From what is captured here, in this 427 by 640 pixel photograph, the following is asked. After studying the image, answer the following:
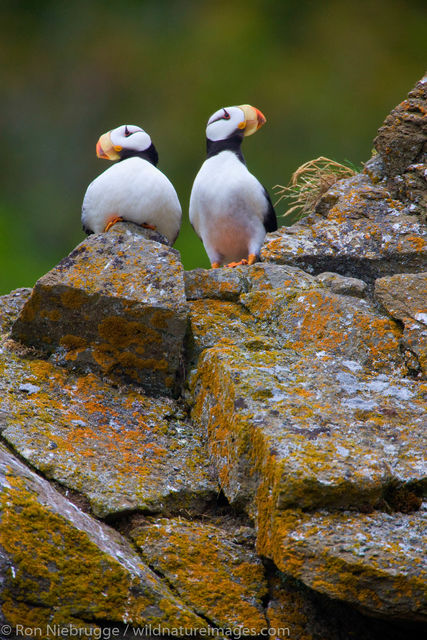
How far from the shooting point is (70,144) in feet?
51.3

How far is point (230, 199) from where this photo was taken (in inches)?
228

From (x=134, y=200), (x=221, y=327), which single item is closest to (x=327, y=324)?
(x=221, y=327)

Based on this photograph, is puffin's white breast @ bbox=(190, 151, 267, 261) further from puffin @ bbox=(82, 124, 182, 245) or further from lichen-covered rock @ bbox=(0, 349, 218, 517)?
lichen-covered rock @ bbox=(0, 349, 218, 517)

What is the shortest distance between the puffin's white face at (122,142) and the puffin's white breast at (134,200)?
0.31 meters

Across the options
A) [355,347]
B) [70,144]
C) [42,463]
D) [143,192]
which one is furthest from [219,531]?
[70,144]

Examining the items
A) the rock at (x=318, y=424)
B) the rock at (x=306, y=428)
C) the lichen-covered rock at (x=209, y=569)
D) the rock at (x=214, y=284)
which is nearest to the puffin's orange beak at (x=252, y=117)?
the rock at (x=214, y=284)

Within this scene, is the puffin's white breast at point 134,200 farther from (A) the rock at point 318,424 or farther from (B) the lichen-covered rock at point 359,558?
(B) the lichen-covered rock at point 359,558

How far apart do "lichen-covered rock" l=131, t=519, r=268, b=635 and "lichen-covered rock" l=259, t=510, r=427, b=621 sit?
0.21 meters

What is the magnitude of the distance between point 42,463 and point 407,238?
226cm

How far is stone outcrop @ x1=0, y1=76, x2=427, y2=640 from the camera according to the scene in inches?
96.0

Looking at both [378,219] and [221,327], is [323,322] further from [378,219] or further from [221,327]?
[378,219]

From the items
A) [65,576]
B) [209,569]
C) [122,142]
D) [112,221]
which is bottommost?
[209,569]

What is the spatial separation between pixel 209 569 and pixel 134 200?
262cm

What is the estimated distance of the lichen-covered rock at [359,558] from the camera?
7.74 ft
